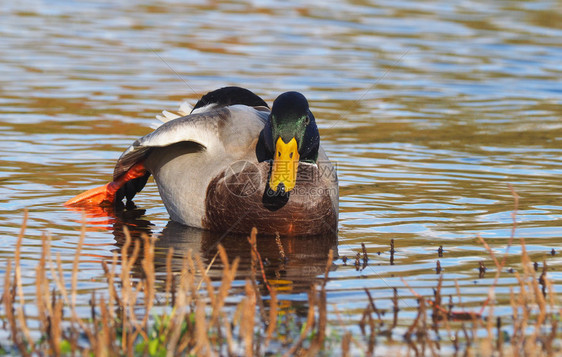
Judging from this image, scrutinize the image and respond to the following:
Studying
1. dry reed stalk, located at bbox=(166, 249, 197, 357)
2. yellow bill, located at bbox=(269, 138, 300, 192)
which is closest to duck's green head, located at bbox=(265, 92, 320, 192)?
yellow bill, located at bbox=(269, 138, 300, 192)

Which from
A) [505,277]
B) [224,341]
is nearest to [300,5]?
[505,277]

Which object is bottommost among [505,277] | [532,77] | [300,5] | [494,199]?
[505,277]

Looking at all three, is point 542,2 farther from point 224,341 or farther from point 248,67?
point 224,341

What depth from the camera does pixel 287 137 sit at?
19.9 ft

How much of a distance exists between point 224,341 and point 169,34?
1258cm

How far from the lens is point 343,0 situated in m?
21.0

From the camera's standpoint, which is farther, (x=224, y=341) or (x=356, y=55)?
(x=356, y=55)

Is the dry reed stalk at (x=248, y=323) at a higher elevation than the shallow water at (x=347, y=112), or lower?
lower

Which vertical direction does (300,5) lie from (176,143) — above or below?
above

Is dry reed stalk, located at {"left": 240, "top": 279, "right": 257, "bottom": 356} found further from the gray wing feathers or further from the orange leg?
the orange leg

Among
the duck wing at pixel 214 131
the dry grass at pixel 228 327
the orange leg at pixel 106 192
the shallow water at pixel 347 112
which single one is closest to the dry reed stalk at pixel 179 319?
the dry grass at pixel 228 327

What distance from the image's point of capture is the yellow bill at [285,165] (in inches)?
234

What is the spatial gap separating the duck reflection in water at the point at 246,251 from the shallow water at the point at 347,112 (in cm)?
2

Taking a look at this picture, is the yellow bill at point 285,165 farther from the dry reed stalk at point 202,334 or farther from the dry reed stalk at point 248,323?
the dry reed stalk at point 202,334
